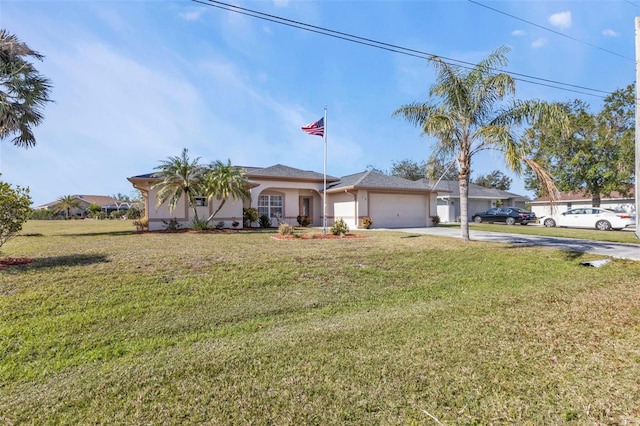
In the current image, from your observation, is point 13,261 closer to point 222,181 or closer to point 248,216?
point 222,181

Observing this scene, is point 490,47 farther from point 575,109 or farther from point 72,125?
point 575,109

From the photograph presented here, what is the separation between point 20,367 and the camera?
132 inches

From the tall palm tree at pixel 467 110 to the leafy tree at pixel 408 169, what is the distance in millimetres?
39320

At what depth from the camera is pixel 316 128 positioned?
1542 centimetres

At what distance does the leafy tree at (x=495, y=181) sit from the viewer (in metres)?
52.3

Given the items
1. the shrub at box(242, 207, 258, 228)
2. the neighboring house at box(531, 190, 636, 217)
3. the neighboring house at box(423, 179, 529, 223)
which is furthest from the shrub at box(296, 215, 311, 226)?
the neighboring house at box(531, 190, 636, 217)

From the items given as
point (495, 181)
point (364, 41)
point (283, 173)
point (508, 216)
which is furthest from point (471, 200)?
point (364, 41)

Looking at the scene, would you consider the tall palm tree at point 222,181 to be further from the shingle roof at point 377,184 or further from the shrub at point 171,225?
the shingle roof at point 377,184

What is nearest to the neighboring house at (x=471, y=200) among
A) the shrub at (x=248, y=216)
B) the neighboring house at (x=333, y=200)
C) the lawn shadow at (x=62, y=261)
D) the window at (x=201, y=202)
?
the neighboring house at (x=333, y=200)

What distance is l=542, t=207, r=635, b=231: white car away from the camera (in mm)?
19906

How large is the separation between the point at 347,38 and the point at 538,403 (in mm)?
8478

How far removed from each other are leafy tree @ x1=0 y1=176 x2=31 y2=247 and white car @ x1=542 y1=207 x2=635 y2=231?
29266 mm

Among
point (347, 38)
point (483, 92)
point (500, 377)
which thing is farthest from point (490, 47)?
point (500, 377)

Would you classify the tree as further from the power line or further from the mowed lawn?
the power line
